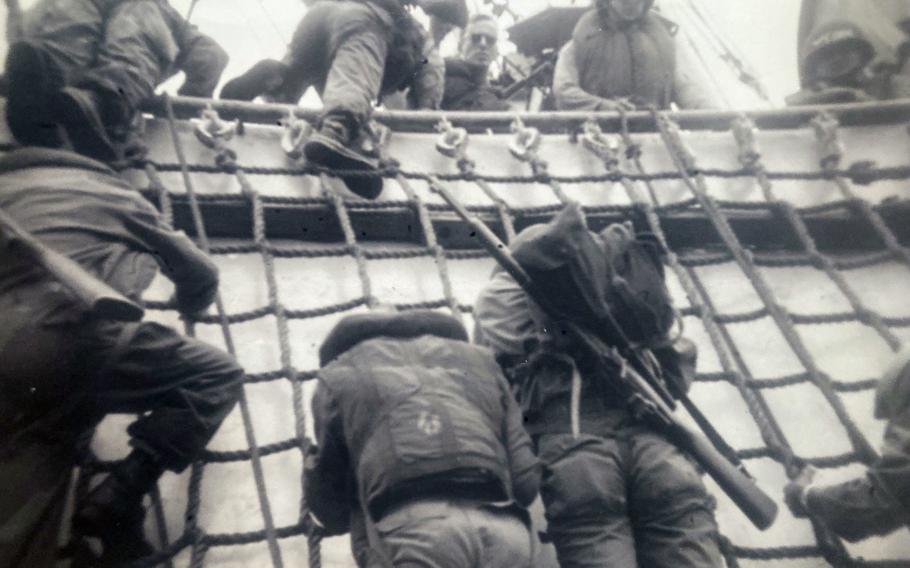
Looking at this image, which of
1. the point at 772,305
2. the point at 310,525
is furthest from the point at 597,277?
the point at 772,305

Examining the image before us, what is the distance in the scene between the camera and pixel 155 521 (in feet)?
7.24

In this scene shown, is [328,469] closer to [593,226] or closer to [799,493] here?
[799,493]

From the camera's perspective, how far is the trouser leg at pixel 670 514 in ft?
6.64

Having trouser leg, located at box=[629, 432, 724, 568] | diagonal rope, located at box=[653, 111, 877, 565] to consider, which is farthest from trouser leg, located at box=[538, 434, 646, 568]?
diagonal rope, located at box=[653, 111, 877, 565]

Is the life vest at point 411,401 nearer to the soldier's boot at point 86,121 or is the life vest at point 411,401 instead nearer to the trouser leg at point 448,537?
the trouser leg at point 448,537

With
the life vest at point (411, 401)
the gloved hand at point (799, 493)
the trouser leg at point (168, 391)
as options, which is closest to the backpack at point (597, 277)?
the life vest at point (411, 401)

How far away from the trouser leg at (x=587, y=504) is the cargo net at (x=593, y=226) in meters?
0.49

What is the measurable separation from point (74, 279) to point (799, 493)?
1914mm

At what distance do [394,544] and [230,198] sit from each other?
1.72m

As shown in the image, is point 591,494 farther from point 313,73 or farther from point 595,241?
point 313,73

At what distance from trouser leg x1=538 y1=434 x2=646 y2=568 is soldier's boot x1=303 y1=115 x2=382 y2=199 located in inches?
60.0

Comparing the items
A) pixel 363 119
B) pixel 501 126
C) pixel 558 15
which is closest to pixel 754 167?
pixel 501 126

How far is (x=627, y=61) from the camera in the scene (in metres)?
4.86

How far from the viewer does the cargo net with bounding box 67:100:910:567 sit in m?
2.40
